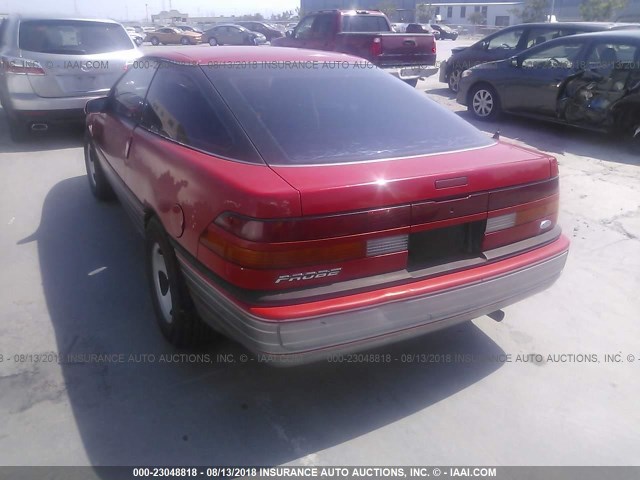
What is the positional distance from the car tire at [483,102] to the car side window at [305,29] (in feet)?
16.3

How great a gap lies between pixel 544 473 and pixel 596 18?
1589 inches

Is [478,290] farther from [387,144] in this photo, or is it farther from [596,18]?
[596,18]

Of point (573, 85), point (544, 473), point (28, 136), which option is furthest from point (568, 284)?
point (28, 136)

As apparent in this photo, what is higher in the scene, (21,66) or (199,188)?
(21,66)

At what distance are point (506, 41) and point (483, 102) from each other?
2.94 m

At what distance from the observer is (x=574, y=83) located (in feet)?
25.5

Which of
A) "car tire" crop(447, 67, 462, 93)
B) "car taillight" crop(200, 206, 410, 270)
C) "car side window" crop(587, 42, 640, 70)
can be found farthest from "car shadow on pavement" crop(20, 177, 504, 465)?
"car tire" crop(447, 67, 462, 93)

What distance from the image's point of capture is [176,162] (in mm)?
2812

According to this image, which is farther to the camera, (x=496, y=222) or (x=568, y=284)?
(x=568, y=284)

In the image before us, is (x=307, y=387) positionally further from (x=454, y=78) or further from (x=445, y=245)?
(x=454, y=78)

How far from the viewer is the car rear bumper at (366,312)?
2211 mm

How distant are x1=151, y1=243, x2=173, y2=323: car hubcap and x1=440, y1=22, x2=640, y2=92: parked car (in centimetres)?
912

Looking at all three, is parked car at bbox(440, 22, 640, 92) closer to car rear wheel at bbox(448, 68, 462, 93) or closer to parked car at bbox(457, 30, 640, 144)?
car rear wheel at bbox(448, 68, 462, 93)

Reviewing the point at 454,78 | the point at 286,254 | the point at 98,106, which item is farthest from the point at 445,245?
the point at 454,78
